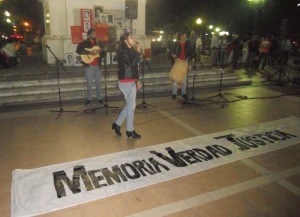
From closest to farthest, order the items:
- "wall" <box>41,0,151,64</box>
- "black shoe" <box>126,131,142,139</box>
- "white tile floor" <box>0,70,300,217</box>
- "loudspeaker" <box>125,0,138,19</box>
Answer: "white tile floor" <box>0,70,300,217</box>, "black shoe" <box>126,131,142,139</box>, "loudspeaker" <box>125,0,138,19</box>, "wall" <box>41,0,151,64</box>

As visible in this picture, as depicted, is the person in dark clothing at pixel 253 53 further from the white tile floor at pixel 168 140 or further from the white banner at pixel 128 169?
the white banner at pixel 128 169

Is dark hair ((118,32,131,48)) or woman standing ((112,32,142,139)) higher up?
dark hair ((118,32,131,48))

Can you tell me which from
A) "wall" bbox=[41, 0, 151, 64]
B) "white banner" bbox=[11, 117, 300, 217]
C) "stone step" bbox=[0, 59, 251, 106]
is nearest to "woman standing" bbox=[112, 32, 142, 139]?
"white banner" bbox=[11, 117, 300, 217]

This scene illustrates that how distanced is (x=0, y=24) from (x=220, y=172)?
33.1 m

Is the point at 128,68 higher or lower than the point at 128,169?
higher

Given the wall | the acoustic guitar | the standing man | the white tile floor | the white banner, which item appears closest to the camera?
the white tile floor

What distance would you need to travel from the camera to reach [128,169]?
173 inches

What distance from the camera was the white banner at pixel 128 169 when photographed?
3652 mm

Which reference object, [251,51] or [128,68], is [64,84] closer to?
[128,68]

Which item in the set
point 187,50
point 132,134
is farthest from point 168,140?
point 187,50

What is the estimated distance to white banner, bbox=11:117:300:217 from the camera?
3.65m

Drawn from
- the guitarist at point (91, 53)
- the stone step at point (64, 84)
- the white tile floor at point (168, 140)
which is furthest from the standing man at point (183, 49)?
the guitarist at point (91, 53)

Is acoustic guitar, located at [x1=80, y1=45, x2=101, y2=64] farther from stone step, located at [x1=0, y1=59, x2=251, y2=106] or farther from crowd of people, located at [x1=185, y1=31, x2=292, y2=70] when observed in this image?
crowd of people, located at [x1=185, y1=31, x2=292, y2=70]

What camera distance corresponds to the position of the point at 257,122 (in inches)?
265
